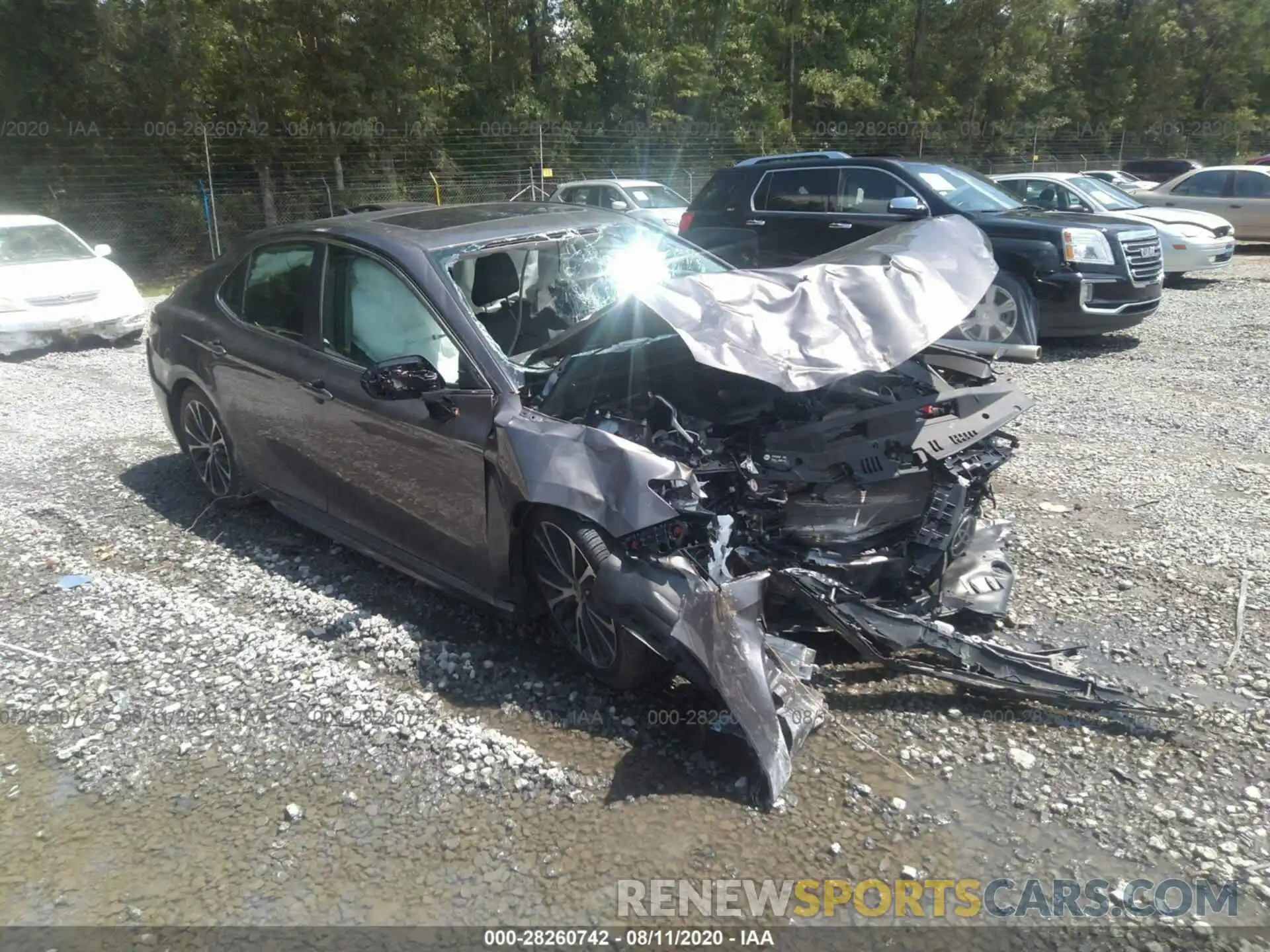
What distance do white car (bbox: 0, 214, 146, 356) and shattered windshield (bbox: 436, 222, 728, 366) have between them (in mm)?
8598

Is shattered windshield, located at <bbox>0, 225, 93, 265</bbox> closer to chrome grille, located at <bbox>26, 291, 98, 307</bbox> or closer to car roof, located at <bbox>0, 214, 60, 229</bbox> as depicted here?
car roof, located at <bbox>0, 214, 60, 229</bbox>

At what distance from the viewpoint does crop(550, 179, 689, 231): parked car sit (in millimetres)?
16922

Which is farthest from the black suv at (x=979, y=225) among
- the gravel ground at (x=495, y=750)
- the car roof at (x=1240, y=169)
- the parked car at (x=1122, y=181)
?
the parked car at (x=1122, y=181)

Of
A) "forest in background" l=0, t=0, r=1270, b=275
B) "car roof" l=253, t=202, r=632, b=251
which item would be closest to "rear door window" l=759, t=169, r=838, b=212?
"car roof" l=253, t=202, r=632, b=251

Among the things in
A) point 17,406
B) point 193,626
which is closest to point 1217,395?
point 193,626

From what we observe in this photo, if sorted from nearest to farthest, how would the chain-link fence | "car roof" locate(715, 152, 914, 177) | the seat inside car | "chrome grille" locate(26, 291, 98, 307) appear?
the seat inside car
"car roof" locate(715, 152, 914, 177)
"chrome grille" locate(26, 291, 98, 307)
the chain-link fence

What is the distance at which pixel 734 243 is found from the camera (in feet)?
33.2

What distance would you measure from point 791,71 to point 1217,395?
1044 inches

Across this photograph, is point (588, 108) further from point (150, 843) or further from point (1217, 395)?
point (150, 843)

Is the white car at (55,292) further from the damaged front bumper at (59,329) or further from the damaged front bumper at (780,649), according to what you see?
the damaged front bumper at (780,649)

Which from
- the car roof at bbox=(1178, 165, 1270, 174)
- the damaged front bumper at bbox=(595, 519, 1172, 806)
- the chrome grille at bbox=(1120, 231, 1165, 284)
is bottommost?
the damaged front bumper at bbox=(595, 519, 1172, 806)

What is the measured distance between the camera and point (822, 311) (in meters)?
3.80

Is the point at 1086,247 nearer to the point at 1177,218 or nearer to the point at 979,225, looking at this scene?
the point at 979,225

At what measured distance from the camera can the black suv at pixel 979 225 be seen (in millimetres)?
8828
